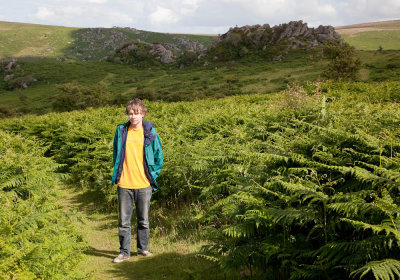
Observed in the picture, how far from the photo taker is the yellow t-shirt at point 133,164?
5449mm

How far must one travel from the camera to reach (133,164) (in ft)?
17.9

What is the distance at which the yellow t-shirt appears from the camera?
17.9ft

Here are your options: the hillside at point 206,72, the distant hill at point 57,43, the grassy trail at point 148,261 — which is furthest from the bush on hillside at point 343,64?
the distant hill at point 57,43

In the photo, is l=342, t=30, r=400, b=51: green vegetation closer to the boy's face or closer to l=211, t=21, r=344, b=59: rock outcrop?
l=211, t=21, r=344, b=59: rock outcrop

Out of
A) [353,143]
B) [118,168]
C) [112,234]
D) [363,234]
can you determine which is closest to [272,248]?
[363,234]

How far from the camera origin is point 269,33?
313 feet

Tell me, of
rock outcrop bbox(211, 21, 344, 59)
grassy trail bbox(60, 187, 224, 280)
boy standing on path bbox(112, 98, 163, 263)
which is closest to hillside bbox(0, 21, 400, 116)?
rock outcrop bbox(211, 21, 344, 59)

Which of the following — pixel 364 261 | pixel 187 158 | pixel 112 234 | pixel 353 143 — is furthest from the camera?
pixel 187 158

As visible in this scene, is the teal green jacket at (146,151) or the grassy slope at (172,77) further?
the grassy slope at (172,77)

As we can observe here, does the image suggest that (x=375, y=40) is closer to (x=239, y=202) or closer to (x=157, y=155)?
(x=157, y=155)

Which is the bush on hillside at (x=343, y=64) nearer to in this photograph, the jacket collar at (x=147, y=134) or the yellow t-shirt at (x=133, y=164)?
the jacket collar at (x=147, y=134)

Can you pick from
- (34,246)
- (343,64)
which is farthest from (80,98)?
(34,246)

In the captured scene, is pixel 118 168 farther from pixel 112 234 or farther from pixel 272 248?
pixel 272 248

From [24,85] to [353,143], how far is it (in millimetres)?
106018
